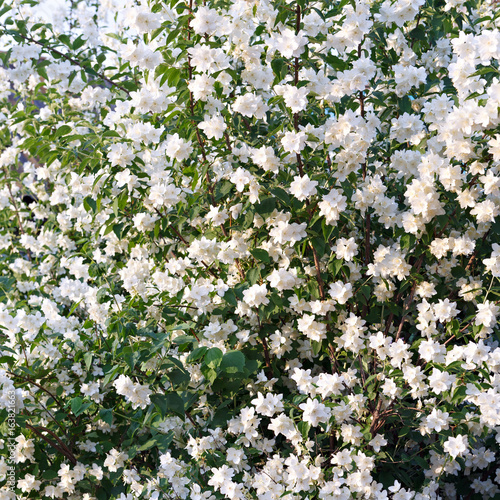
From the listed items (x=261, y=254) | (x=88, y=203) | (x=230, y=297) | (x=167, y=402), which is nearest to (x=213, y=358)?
(x=167, y=402)

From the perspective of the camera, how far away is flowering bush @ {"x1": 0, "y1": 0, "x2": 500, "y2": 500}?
2.11 m

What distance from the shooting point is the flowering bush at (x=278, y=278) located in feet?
6.93

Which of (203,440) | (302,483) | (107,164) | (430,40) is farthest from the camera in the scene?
(430,40)

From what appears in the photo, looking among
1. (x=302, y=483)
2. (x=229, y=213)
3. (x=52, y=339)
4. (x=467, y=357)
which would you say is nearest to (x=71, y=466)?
(x=52, y=339)

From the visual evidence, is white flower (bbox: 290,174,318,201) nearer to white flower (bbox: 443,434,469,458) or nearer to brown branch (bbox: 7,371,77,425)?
white flower (bbox: 443,434,469,458)

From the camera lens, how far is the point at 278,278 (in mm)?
2234

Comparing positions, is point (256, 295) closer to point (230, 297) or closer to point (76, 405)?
point (230, 297)

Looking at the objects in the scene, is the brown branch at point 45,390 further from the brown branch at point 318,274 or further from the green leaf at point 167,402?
the brown branch at point 318,274

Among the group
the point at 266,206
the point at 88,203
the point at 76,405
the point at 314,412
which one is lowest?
the point at 76,405

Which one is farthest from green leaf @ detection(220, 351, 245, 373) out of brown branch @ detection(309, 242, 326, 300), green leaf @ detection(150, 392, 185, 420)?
brown branch @ detection(309, 242, 326, 300)

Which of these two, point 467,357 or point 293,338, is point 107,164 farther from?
point 467,357

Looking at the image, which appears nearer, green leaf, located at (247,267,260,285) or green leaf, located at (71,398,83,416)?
green leaf, located at (71,398,83,416)

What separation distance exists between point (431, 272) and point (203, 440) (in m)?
1.22

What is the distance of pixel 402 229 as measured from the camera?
7.88 ft
